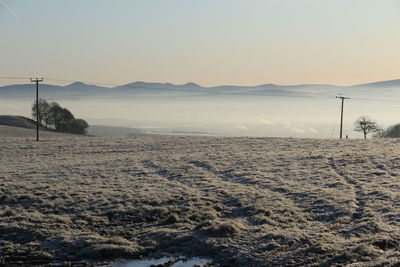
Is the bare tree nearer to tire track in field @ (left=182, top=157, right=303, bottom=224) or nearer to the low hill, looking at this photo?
the low hill

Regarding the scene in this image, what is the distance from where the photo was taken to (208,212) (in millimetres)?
20094

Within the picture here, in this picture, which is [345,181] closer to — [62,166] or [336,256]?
[336,256]

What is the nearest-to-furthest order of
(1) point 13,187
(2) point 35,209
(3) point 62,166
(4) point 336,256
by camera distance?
1. (4) point 336,256
2. (2) point 35,209
3. (1) point 13,187
4. (3) point 62,166

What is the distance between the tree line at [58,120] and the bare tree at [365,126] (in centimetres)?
7784

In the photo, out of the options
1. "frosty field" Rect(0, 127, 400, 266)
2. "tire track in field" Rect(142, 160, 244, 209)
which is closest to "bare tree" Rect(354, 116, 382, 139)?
"frosty field" Rect(0, 127, 400, 266)

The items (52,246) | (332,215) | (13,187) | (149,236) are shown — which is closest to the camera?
(52,246)

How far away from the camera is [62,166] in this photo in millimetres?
35312

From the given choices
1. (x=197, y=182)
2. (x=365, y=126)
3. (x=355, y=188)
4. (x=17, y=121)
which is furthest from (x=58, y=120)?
(x=355, y=188)

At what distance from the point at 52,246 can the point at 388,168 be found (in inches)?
955

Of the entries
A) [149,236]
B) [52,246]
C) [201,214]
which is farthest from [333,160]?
[52,246]

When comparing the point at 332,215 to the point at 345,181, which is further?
the point at 345,181

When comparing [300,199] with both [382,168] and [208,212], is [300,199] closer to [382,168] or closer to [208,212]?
[208,212]

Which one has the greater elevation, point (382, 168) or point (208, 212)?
point (382, 168)

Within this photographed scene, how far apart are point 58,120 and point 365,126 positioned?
8700cm
